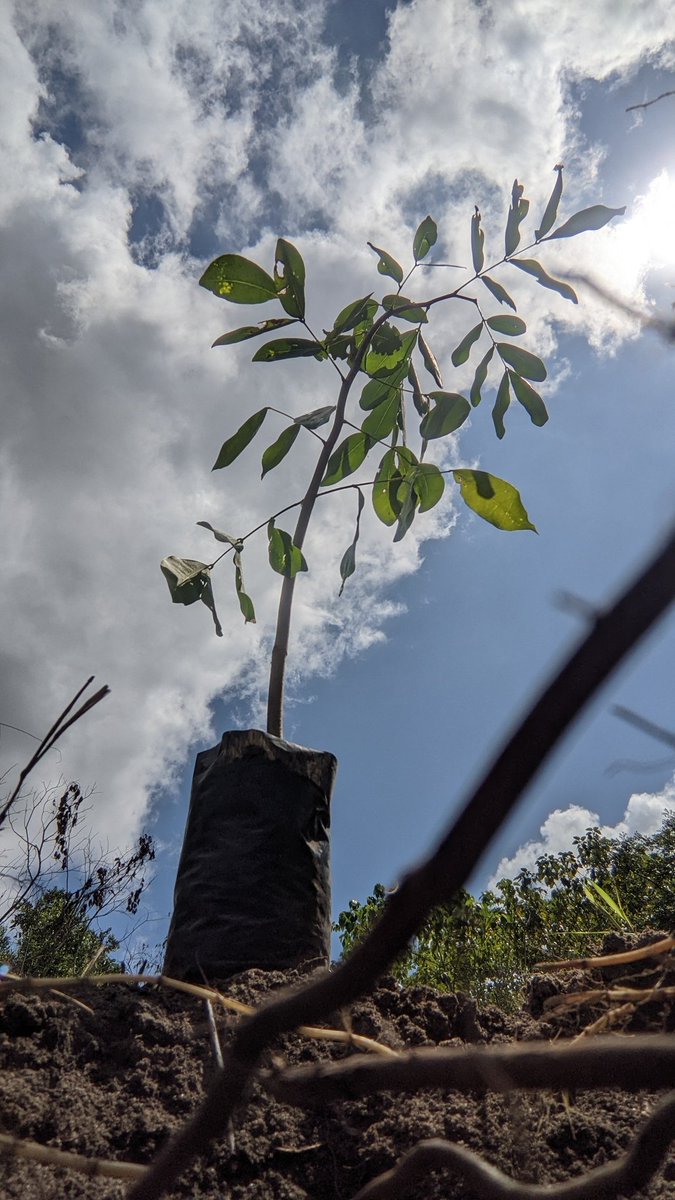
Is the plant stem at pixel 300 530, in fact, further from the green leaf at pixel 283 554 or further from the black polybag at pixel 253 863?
the black polybag at pixel 253 863

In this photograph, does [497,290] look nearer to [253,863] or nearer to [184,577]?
[184,577]

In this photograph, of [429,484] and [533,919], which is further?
[533,919]

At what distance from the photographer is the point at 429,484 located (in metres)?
1.66

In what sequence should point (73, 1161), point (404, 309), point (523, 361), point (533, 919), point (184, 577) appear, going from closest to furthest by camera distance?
point (73, 1161) < point (184, 577) < point (404, 309) < point (523, 361) < point (533, 919)

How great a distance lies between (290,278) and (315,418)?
33 centimetres

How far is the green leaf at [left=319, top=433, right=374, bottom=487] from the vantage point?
181cm

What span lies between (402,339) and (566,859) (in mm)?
7159

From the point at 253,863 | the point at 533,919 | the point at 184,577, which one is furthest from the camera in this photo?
the point at 533,919

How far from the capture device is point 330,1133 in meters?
0.67

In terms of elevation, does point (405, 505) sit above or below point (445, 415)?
below

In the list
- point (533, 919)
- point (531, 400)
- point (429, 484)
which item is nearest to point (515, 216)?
point (531, 400)

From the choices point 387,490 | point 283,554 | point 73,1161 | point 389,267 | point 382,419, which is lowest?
point 73,1161

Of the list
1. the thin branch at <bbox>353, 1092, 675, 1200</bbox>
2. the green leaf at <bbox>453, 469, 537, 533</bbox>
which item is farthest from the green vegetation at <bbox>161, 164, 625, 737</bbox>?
the thin branch at <bbox>353, 1092, 675, 1200</bbox>

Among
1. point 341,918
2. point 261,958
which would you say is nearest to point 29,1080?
point 261,958
